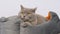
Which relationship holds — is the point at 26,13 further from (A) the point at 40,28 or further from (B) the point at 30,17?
(A) the point at 40,28

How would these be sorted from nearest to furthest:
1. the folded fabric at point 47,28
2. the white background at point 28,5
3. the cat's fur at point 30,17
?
the folded fabric at point 47,28, the cat's fur at point 30,17, the white background at point 28,5

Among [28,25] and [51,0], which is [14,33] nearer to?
[28,25]

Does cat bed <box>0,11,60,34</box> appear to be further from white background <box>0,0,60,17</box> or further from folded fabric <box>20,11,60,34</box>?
white background <box>0,0,60,17</box>

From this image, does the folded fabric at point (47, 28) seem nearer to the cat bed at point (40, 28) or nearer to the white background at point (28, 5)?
the cat bed at point (40, 28)

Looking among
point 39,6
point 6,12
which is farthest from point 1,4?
point 39,6

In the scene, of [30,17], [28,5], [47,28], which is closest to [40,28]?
[47,28]

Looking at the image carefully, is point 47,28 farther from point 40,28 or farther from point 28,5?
point 28,5

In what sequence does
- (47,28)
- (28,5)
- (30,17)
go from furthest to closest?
(28,5) < (30,17) < (47,28)

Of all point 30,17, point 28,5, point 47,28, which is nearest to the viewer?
point 47,28

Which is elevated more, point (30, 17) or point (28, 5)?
point (28, 5)

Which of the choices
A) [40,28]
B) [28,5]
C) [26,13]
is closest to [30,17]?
[26,13]

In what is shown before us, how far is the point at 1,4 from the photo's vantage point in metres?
1.91

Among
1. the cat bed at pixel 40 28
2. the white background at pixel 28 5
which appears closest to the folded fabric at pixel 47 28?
the cat bed at pixel 40 28

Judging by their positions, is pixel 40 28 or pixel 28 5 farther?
pixel 28 5
